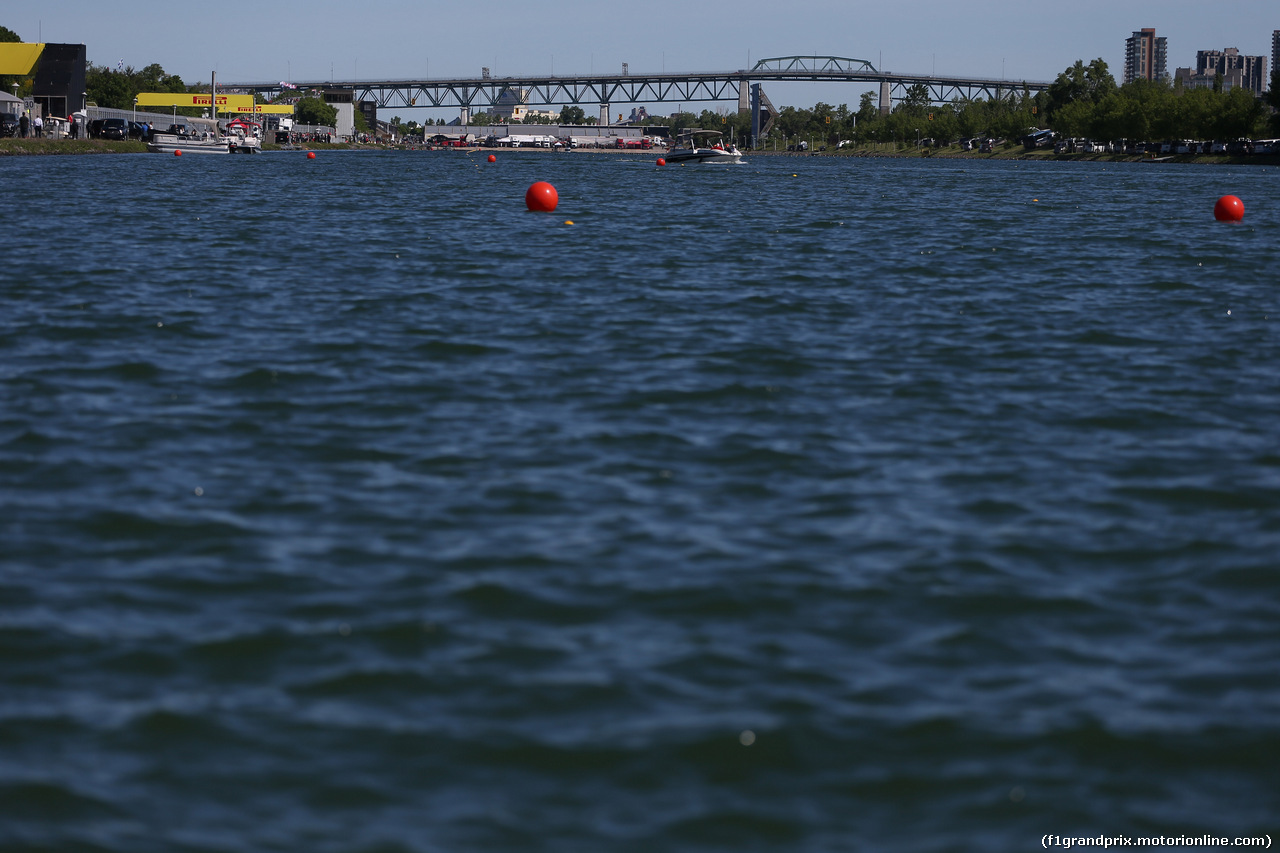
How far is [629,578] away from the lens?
7914 mm

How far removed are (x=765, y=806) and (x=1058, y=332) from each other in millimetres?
13144

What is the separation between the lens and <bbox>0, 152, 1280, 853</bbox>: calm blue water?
5566mm

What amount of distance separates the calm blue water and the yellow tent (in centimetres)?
10086

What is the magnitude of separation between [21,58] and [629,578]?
380 feet

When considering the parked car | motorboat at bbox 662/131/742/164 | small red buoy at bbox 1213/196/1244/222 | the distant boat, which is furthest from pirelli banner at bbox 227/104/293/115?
small red buoy at bbox 1213/196/1244/222

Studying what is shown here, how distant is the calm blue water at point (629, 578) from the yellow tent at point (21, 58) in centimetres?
10086

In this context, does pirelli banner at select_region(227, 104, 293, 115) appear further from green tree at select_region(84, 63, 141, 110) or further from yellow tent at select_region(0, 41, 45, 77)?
yellow tent at select_region(0, 41, 45, 77)

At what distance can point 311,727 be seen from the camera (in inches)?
238

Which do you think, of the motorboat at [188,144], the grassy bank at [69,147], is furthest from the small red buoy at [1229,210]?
the motorboat at [188,144]

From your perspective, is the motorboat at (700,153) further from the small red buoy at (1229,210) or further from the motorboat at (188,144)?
the small red buoy at (1229,210)

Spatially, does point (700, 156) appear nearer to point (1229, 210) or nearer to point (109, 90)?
point (1229, 210)

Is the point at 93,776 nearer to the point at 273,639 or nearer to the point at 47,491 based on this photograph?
the point at 273,639

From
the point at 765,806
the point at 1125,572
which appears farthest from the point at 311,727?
the point at 1125,572

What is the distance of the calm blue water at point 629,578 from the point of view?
5566mm
